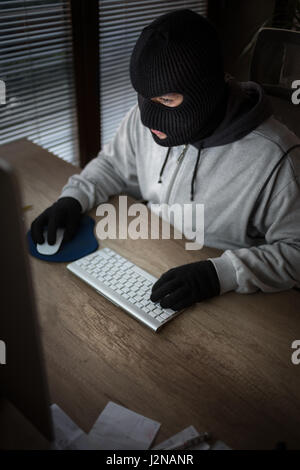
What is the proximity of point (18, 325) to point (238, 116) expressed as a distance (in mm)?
859

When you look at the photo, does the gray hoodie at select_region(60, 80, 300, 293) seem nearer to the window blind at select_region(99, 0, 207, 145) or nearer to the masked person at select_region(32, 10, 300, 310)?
the masked person at select_region(32, 10, 300, 310)

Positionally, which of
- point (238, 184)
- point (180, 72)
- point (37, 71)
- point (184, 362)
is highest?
point (180, 72)

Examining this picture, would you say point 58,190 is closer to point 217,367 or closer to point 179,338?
point 179,338

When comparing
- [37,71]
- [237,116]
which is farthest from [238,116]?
[37,71]

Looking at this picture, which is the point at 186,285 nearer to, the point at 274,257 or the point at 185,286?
the point at 185,286

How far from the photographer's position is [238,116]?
1.18 meters

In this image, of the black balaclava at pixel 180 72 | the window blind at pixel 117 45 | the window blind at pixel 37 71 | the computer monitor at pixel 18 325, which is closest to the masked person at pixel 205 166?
the black balaclava at pixel 180 72

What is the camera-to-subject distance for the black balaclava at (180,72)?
0.99 meters

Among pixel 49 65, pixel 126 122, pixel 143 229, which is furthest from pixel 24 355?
pixel 49 65

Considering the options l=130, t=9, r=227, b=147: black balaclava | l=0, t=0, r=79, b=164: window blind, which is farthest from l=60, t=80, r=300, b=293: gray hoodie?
l=0, t=0, r=79, b=164: window blind

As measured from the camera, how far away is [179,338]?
92 cm

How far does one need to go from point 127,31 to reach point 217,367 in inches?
83.9

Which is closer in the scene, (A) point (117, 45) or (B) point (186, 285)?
(B) point (186, 285)

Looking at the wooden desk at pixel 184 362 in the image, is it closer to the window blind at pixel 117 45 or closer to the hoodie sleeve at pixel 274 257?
the hoodie sleeve at pixel 274 257
